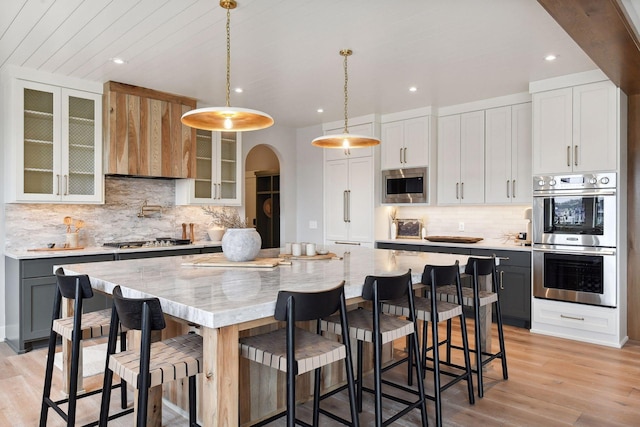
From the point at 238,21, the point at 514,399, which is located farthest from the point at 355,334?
the point at 238,21

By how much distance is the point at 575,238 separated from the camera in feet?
13.8

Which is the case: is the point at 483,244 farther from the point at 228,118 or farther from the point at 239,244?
the point at 228,118

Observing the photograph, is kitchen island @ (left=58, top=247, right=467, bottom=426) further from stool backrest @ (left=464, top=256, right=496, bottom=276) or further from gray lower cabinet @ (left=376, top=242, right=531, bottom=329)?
gray lower cabinet @ (left=376, top=242, right=531, bottom=329)

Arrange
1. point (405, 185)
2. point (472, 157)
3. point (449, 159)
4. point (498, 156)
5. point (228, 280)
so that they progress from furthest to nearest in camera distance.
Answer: point (405, 185) < point (449, 159) < point (472, 157) < point (498, 156) < point (228, 280)

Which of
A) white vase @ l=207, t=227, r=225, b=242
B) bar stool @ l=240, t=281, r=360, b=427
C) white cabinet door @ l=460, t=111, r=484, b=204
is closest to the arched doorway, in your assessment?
white vase @ l=207, t=227, r=225, b=242

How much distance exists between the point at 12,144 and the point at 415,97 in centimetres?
407

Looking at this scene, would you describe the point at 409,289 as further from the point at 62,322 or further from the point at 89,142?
the point at 89,142

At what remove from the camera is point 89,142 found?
4484 millimetres

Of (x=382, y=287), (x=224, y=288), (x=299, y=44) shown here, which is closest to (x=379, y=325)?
(x=382, y=287)

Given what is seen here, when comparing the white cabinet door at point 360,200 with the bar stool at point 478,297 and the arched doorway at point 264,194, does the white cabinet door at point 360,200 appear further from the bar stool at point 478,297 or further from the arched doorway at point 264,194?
the bar stool at point 478,297

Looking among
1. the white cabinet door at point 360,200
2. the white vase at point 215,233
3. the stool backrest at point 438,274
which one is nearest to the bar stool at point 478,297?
the stool backrest at point 438,274

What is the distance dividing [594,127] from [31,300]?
5.28 metres

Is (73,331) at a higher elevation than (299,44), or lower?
lower

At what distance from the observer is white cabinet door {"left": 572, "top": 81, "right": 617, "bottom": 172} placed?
4.01 meters
